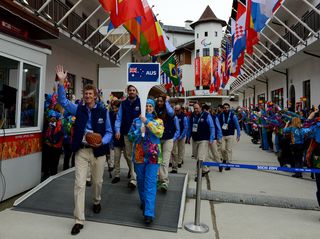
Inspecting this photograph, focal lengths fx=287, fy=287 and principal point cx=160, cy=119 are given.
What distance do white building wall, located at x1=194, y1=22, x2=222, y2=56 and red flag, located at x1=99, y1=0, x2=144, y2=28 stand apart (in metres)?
40.2

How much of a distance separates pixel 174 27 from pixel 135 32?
4632cm

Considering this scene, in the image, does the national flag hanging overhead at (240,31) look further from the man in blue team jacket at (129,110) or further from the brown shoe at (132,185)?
the brown shoe at (132,185)

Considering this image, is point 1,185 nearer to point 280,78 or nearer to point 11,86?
point 11,86

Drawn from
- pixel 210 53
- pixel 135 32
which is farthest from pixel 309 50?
pixel 210 53

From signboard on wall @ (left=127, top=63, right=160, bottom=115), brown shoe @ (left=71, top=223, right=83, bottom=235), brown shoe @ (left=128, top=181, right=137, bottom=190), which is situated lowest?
brown shoe @ (left=71, top=223, right=83, bottom=235)

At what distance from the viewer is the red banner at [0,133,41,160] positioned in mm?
5039

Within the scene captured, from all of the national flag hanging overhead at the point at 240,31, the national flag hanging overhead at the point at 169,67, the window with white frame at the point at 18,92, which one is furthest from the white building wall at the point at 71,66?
the national flag hanging overhead at the point at 240,31

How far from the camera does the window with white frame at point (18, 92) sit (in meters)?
5.20

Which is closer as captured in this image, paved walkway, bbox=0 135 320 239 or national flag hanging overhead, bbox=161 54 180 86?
paved walkway, bbox=0 135 320 239

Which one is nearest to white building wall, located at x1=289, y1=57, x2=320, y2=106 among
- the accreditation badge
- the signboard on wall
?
the accreditation badge

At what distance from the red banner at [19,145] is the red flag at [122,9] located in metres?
3.61

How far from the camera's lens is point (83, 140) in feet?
13.4

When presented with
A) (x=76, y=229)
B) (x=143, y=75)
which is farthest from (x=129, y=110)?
(x=76, y=229)

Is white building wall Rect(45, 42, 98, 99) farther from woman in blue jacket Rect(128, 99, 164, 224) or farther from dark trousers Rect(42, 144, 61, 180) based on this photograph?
woman in blue jacket Rect(128, 99, 164, 224)
